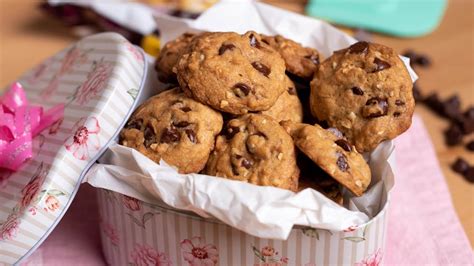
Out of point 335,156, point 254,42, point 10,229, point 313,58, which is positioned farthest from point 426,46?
point 10,229

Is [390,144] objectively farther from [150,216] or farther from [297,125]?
[150,216]

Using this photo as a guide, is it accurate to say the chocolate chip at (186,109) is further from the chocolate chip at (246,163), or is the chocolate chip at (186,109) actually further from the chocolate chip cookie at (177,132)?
the chocolate chip at (246,163)

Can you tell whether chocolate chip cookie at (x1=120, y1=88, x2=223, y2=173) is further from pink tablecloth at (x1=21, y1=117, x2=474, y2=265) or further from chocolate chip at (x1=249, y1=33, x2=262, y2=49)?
pink tablecloth at (x1=21, y1=117, x2=474, y2=265)

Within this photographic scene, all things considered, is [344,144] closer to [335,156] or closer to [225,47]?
[335,156]

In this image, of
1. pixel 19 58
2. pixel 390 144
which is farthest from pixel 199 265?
pixel 19 58

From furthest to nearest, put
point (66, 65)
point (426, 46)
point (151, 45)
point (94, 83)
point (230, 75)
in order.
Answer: point (426, 46) → point (151, 45) → point (66, 65) → point (94, 83) → point (230, 75)

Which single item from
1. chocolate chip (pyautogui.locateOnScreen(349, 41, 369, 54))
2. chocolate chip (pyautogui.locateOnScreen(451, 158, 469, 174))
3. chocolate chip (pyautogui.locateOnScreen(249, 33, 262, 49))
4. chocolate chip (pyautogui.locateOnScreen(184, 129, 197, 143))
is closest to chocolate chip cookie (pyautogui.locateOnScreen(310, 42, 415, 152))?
chocolate chip (pyautogui.locateOnScreen(349, 41, 369, 54))

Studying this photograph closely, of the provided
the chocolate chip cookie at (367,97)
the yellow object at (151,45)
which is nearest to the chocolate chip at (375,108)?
the chocolate chip cookie at (367,97)
